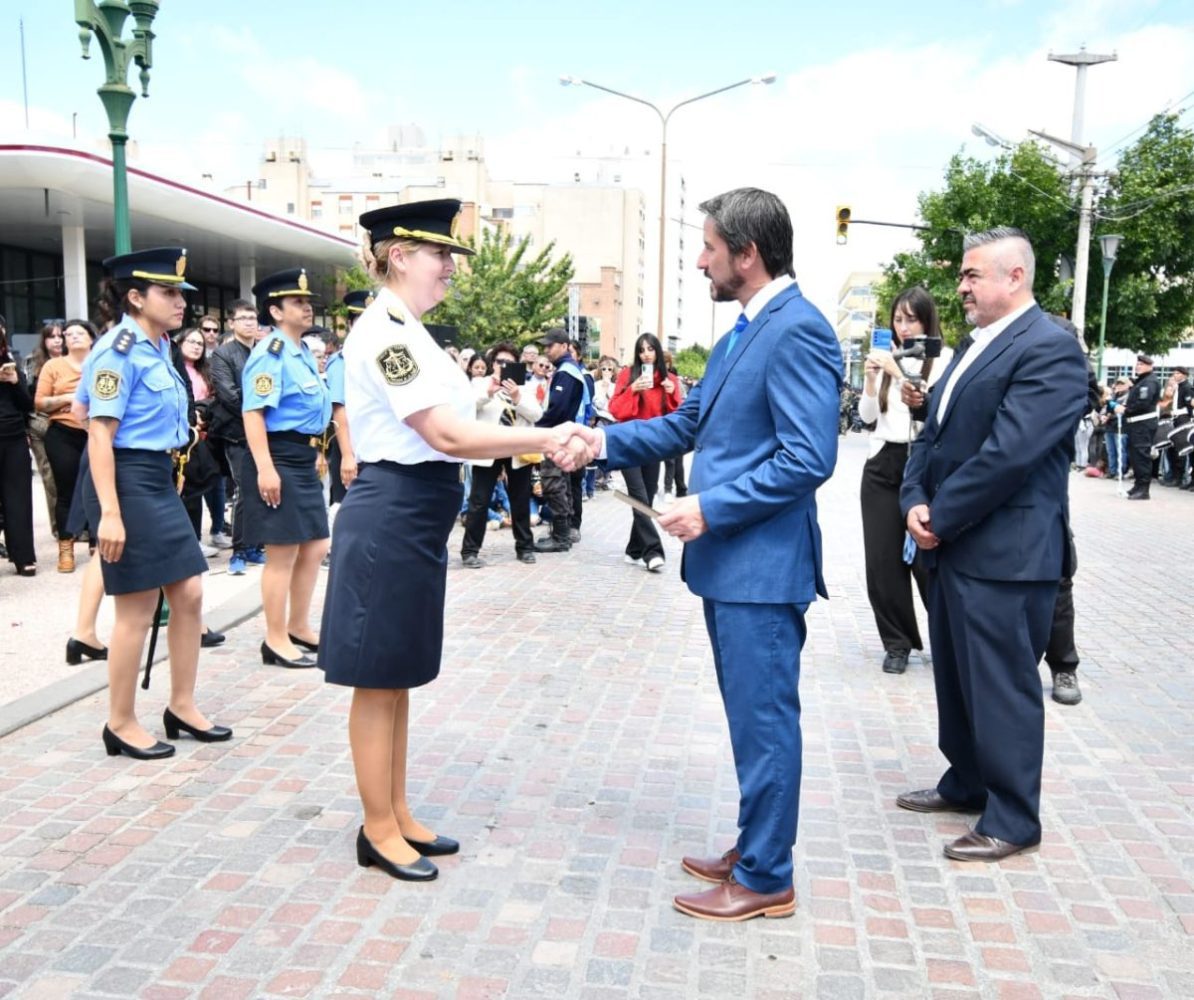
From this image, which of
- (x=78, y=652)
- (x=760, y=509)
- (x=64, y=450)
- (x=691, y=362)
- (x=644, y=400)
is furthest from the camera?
(x=691, y=362)

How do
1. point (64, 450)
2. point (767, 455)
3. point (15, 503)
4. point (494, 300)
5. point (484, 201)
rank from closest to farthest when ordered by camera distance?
point (767, 455) → point (15, 503) → point (64, 450) → point (494, 300) → point (484, 201)

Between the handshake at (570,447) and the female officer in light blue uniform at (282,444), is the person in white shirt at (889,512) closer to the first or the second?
the handshake at (570,447)

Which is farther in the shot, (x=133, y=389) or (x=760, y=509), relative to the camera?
(x=133, y=389)

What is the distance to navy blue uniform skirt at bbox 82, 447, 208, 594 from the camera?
4.43 meters

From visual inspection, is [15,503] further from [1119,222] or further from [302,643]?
[1119,222]

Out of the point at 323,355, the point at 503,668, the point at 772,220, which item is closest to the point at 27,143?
the point at 323,355

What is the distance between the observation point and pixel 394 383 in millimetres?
3164

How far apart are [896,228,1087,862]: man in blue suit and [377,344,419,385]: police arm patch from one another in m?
1.86

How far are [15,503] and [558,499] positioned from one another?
15.5 feet

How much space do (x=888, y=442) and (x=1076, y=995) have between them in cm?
363

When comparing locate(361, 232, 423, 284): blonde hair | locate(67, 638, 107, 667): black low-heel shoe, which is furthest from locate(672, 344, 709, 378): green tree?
locate(361, 232, 423, 284): blonde hair

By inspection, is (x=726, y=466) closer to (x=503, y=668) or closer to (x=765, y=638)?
(x=765, y=638)

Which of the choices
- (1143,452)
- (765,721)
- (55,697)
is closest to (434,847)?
(765,721)

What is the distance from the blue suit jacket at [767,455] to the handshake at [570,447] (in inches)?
13.6
